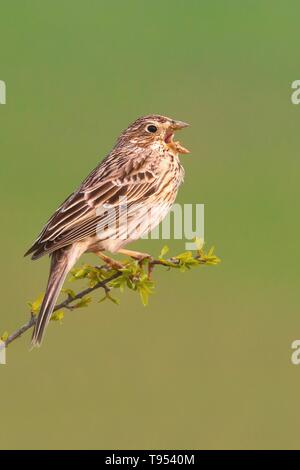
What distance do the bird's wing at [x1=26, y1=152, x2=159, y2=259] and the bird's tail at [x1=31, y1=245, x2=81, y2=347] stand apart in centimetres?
8

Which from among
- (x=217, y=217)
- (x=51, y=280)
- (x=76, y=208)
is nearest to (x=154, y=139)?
(x=76, y=208)

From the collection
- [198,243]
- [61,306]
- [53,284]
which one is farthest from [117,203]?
[61,306]

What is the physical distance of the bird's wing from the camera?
5273 millimetres

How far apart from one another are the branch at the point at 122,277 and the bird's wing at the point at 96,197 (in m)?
0.55

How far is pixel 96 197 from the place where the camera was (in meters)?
5.78

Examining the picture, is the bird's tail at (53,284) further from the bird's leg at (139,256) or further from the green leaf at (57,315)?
the bird's leg at (139,256)

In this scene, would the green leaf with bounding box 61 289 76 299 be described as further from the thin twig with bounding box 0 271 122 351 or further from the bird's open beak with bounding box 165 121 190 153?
the bird's open beak with bounding box 165 121 190 153

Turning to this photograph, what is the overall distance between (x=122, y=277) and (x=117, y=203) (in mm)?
1525

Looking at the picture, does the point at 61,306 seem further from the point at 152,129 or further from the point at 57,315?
the point at 152,129

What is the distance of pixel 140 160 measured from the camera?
250 inches

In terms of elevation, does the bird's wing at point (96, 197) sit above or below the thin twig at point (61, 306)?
above

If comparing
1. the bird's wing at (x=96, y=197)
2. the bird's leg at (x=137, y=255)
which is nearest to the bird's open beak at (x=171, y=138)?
the bird's wing at (x=96, y=197)

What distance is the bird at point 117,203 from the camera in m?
5.20

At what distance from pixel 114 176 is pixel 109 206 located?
1.11 feet
